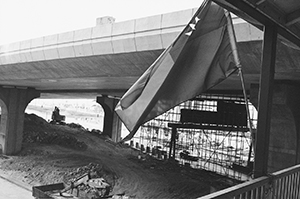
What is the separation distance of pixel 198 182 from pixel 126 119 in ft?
56.6

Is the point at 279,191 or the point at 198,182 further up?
the point at 279,191

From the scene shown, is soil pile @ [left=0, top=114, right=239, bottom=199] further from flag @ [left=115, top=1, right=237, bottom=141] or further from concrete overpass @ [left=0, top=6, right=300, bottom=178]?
flag @ [left=115, top=1, right=237, bottom=141]

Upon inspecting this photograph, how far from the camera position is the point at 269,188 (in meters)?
4.45

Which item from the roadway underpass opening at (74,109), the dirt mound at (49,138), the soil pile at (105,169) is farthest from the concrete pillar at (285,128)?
the roadway underpass opening at (74,109)

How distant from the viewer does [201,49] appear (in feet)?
15.1

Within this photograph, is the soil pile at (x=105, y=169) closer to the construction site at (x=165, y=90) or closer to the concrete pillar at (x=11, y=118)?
the construction site at (x=165, y=90)

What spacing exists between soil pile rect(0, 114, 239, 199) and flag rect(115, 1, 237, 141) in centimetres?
1430

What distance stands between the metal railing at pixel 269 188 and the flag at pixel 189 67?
1442 millimetres

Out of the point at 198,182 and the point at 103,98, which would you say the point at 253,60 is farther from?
the point at 103,98

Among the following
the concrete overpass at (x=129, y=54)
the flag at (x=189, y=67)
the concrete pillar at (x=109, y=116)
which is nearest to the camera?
the flag at (x=189, y=67)

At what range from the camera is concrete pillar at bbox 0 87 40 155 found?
2842 centimetres

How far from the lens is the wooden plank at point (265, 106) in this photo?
14.9 ft

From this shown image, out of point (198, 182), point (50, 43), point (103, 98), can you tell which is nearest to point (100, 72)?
point (50, 43)

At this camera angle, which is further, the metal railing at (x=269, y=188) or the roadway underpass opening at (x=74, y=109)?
the roadway underpass opening at (x=74, y=109)
